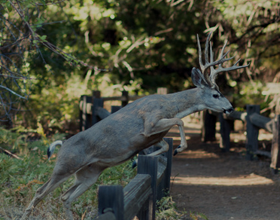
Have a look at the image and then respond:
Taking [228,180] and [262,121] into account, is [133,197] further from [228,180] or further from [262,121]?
[262,121]

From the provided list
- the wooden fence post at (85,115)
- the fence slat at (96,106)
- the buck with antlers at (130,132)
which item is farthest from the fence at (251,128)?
the buck with antlers at (130,132)

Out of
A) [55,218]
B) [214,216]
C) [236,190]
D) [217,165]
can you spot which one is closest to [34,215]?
[55,218]

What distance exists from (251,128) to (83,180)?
646cm

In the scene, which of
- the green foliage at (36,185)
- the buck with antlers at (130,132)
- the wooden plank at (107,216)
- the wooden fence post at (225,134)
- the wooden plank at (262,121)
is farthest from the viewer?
the wooden fence post at (225,134)

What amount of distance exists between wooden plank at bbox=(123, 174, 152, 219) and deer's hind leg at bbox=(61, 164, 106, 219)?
0.60 meters

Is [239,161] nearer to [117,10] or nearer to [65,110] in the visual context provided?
[65,110]

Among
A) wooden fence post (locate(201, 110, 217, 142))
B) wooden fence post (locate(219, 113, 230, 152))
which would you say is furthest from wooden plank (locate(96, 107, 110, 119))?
wooden fence post (locate(201, 110, 217, 142))

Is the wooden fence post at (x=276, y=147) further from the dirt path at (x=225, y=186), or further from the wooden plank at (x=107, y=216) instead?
the wooden plank at (x=107, y=216)

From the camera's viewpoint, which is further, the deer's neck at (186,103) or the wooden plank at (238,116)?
the wooden plank at (238,116)

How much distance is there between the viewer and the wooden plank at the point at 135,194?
2754 mm

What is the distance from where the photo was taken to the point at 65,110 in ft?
38.8

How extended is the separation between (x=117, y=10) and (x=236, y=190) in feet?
26.8

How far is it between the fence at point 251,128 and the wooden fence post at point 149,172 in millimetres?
4820

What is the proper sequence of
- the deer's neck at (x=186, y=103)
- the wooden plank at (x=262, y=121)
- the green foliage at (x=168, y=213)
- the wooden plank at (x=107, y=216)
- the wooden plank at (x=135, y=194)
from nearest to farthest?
the wooden plank at (x=107, y=216) < the wooden plank at (x=135, y=194) < the deer's neck at (x=186, y=103) < the green foliage at (x=168, y=213) < the wooden plank at (x=262, y=121)
